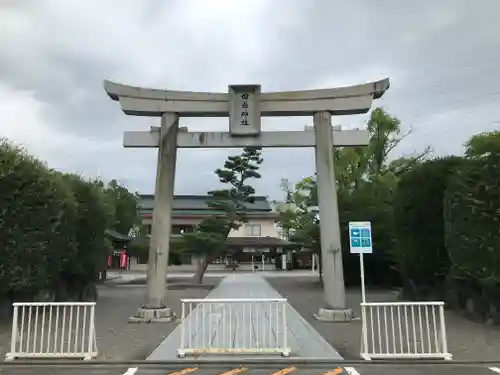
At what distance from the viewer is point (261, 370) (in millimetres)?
6883

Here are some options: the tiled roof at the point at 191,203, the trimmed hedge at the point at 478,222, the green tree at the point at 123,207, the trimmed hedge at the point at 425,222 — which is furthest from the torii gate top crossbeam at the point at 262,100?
the tiled roof at the point at 191,203

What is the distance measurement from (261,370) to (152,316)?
216 inches

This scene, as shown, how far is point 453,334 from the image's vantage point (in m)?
9.87

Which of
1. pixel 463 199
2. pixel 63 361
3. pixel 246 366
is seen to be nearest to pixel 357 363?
pixel 246 366

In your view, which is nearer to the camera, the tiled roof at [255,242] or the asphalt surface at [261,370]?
the asphalt surface at [261,370]

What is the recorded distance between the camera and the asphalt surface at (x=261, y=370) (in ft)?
22.0

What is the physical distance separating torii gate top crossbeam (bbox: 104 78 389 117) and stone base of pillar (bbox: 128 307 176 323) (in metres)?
5.27

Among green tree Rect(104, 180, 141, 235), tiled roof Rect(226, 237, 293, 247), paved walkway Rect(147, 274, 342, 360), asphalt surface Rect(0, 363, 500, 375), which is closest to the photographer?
asphalt surface Rect(0, 363, 500, 375)

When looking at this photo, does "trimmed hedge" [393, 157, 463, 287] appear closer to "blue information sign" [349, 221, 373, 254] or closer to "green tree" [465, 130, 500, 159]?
"green tree" [465, 130, 500, 159]

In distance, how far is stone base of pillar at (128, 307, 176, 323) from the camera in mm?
11566

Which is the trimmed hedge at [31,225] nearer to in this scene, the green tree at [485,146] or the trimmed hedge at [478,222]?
the trimmed hedge at [478,222]

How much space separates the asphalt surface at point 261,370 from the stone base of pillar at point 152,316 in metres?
4.45

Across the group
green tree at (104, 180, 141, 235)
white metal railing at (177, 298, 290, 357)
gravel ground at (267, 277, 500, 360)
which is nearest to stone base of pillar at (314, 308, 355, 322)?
gravel ground at (267, 277, 500, 360)

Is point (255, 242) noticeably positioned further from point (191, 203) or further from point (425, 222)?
point (425, 222)
